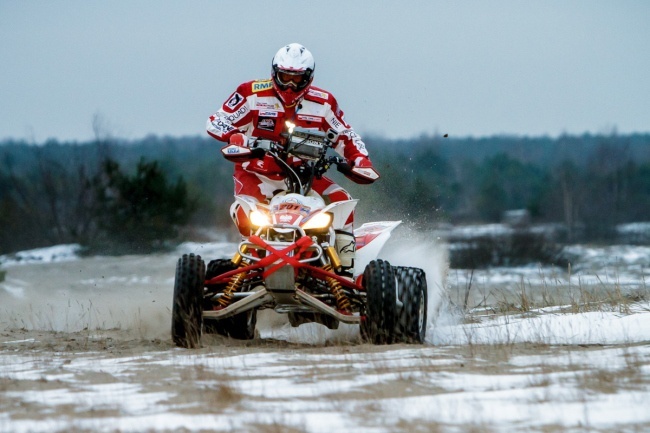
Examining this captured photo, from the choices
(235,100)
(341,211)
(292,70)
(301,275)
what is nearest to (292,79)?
(292,70)

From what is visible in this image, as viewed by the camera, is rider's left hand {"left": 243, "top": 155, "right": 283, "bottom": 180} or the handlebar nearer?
the handlebar

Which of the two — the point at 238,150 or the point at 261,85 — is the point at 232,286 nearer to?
the point at 238,150

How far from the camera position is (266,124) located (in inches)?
427

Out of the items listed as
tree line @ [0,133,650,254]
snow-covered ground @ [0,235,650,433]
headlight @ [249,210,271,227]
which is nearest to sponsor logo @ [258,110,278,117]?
headlight @ [249,210,271,227]

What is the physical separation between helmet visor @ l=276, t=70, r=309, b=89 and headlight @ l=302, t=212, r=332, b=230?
5.20ft

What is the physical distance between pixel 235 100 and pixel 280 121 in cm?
49

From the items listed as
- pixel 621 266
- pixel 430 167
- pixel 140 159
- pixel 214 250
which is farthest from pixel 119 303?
pixel 621 266

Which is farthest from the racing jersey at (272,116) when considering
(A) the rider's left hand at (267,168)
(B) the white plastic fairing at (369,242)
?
(B) the white plastic fairing at (369,242)

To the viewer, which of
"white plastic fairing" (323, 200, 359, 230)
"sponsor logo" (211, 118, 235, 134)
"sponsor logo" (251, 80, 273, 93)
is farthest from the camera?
"sponsor logo" (251, 80, 273, 93)

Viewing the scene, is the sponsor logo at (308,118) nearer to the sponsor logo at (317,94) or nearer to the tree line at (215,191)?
the sponsor logo at (317,94)

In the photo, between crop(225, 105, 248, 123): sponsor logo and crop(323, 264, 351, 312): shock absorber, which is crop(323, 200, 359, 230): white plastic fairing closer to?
crop(323, 264, 351, 312): shock absorber

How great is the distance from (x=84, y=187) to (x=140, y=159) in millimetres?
2885

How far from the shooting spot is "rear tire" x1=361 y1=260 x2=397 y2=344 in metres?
8.77

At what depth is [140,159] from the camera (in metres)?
34.2
